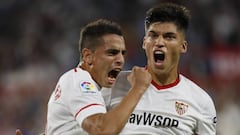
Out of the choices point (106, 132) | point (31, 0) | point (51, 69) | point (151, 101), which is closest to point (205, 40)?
point (51, 69)

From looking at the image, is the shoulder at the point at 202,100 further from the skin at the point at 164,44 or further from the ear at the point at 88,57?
the ear at the point at 88,57

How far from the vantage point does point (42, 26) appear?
12.4 m

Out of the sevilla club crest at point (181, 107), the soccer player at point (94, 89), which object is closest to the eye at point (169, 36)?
the soccer player at point (94, 89)

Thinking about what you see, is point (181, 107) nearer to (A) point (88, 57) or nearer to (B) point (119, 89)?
(B) point (119, 89)

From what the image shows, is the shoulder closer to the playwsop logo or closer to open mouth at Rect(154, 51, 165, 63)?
open mouth at Rect(154, 51, 165, 63)

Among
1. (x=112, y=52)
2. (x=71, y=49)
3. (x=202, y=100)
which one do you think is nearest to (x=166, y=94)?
(x=202, y=100)

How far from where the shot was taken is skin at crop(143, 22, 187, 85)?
5.16 m

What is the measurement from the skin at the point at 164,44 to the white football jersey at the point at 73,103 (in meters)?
0.51

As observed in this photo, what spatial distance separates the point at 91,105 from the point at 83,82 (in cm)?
18

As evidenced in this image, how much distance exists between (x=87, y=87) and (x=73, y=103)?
0.46 ft

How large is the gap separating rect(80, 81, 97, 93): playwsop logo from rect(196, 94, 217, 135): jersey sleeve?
84 cm

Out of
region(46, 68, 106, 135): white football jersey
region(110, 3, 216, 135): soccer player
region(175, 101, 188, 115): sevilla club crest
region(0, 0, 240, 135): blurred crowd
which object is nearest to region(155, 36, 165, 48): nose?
region(110, 3, 216, 135): soccer player

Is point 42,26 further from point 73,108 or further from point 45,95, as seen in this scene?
point 73,108

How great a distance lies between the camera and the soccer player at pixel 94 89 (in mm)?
4605
